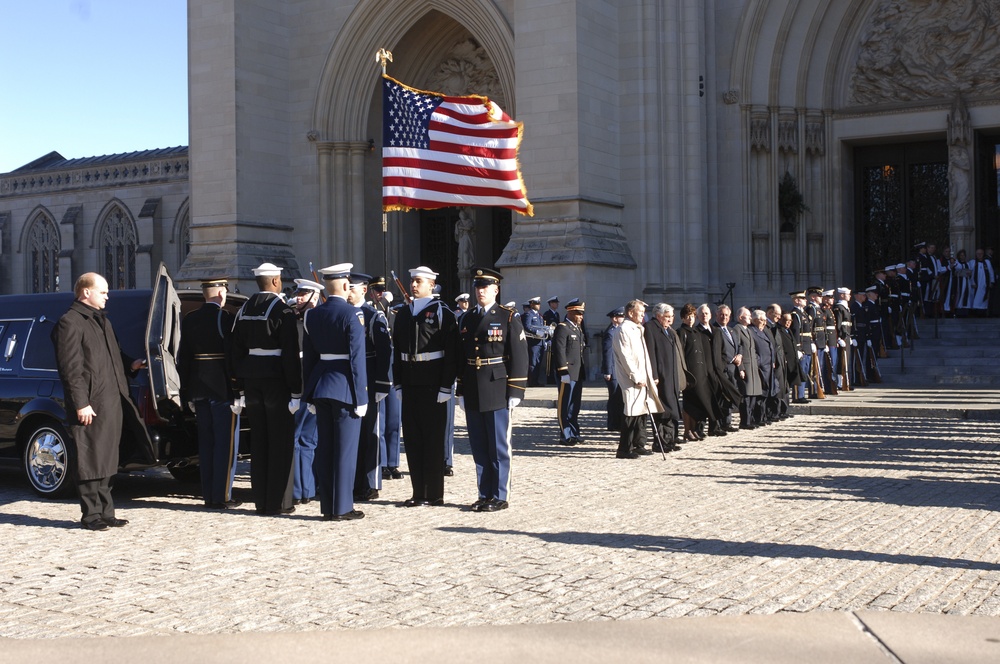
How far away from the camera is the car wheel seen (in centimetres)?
962

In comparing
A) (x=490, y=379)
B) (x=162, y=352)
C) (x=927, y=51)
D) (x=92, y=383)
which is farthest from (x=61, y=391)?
(x=927, y=51)

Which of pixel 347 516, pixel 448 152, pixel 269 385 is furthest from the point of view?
pixel 448 152

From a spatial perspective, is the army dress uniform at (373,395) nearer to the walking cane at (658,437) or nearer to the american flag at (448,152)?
the walking cane at (658,437)

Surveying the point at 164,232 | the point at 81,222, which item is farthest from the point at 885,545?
the point at 81,222

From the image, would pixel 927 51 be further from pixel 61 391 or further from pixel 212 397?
pixel 61 391

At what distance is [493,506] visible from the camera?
29.6ft

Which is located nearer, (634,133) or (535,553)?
(535,553)

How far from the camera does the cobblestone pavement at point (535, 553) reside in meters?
5.82

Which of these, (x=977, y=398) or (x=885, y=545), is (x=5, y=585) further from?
(x=977, y=398)

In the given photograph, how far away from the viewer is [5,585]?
650 cm

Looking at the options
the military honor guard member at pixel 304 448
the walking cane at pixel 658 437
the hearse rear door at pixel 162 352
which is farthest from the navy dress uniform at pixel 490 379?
the walking cane at pixel 658 437

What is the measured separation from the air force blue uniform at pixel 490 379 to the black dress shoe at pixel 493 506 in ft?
0.39

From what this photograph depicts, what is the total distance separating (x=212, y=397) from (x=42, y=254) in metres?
37.2

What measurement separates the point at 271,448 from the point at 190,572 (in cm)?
247
